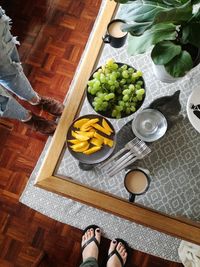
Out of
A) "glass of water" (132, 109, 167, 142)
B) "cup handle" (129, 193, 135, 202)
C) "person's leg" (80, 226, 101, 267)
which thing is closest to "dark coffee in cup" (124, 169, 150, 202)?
"cup handle" (129, 193, 135, 202)

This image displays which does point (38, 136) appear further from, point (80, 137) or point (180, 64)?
point (180, 64)

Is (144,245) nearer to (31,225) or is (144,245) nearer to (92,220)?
(92,220)

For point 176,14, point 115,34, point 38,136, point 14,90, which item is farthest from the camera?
point 38,136

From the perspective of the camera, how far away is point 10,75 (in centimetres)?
128

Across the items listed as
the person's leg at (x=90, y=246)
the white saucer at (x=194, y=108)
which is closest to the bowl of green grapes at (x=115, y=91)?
the white saucer at (x=194, y=108)

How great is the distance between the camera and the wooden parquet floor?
1.52 meters

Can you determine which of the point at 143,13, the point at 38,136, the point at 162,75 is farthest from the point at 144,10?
the point at 38,136

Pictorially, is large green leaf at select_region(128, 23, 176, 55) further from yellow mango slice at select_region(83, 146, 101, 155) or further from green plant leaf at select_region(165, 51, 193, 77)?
yellow mango slice at select_region(83, 146, 101, 155)

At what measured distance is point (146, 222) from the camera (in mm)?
996

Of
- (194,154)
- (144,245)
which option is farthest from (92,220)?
(194,154)

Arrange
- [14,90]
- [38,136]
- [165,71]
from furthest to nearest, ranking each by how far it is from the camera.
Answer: [38,136]
[14,90]
[165,71]

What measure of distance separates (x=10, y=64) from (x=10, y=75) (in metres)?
0.06

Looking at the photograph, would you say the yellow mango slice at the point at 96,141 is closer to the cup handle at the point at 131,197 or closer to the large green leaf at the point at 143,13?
the cup handle at the point at 131,197

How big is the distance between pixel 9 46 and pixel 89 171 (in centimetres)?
50
